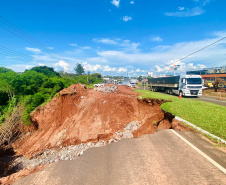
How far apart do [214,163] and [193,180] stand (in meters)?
1.01

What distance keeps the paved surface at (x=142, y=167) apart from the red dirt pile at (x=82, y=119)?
184cm

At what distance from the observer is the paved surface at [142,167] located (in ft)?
10.3

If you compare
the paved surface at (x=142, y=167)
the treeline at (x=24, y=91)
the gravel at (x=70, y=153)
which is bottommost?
the gravel at (x=70, y=153)

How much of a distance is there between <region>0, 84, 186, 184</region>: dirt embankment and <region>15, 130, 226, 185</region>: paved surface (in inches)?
69.5

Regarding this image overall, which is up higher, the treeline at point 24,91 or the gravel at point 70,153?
the treeline at point 24,91

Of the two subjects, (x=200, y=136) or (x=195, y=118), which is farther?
(x=195, y=118)

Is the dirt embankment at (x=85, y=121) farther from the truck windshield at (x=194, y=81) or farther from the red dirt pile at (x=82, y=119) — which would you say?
the truck windshield at (x=194, y=81)

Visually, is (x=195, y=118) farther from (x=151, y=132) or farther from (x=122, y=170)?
(x=122, y=170)

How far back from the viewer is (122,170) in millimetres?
3623

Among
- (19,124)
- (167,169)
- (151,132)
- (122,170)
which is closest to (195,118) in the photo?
(151,132)

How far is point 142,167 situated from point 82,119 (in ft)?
26.8

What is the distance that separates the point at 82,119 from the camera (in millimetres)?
11016

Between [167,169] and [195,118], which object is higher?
[195,118]

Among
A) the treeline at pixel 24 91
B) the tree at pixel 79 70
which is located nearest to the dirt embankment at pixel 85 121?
the treeline at pixel 24 91
